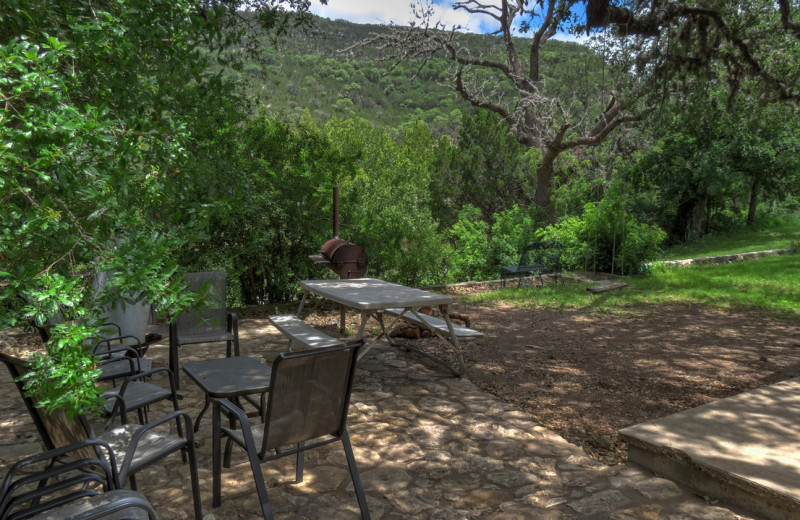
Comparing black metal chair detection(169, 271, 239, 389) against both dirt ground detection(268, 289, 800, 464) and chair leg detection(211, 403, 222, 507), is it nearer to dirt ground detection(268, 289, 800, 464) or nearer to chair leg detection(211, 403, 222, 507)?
chair leg detection(211, 403, 222, 507)

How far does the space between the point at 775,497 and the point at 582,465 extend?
0.94m

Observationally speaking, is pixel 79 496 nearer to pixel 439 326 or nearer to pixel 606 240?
pixel 439 326

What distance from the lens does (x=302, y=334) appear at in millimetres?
4488

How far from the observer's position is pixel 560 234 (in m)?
10.9

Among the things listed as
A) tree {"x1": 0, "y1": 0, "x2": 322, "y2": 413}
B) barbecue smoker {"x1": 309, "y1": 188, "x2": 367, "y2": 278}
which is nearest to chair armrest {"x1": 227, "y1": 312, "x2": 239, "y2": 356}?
tree {"x1": 0, "y1": 0, "x2": 322, "y2": 413}

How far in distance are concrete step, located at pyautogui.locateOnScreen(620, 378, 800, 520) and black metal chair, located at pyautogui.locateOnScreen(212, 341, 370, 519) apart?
1.70 meters

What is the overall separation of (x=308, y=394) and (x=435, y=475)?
102 centimetres

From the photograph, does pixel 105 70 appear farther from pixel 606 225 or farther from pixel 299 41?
pixel 606 225

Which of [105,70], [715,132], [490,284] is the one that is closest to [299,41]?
[490,284]

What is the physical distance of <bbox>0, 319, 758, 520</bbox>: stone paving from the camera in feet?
8.46

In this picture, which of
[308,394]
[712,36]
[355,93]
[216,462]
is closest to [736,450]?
[308,394]

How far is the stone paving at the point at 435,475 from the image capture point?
258 centimetres

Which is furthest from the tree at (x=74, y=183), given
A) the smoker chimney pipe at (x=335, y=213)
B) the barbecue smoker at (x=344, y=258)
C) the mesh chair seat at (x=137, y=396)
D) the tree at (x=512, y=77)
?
the tree at (x=512, y=77)

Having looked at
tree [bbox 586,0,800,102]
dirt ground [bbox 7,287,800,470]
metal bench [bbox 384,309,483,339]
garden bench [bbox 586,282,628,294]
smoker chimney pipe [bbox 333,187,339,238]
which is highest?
tree [bbox 586,0,800,102]
